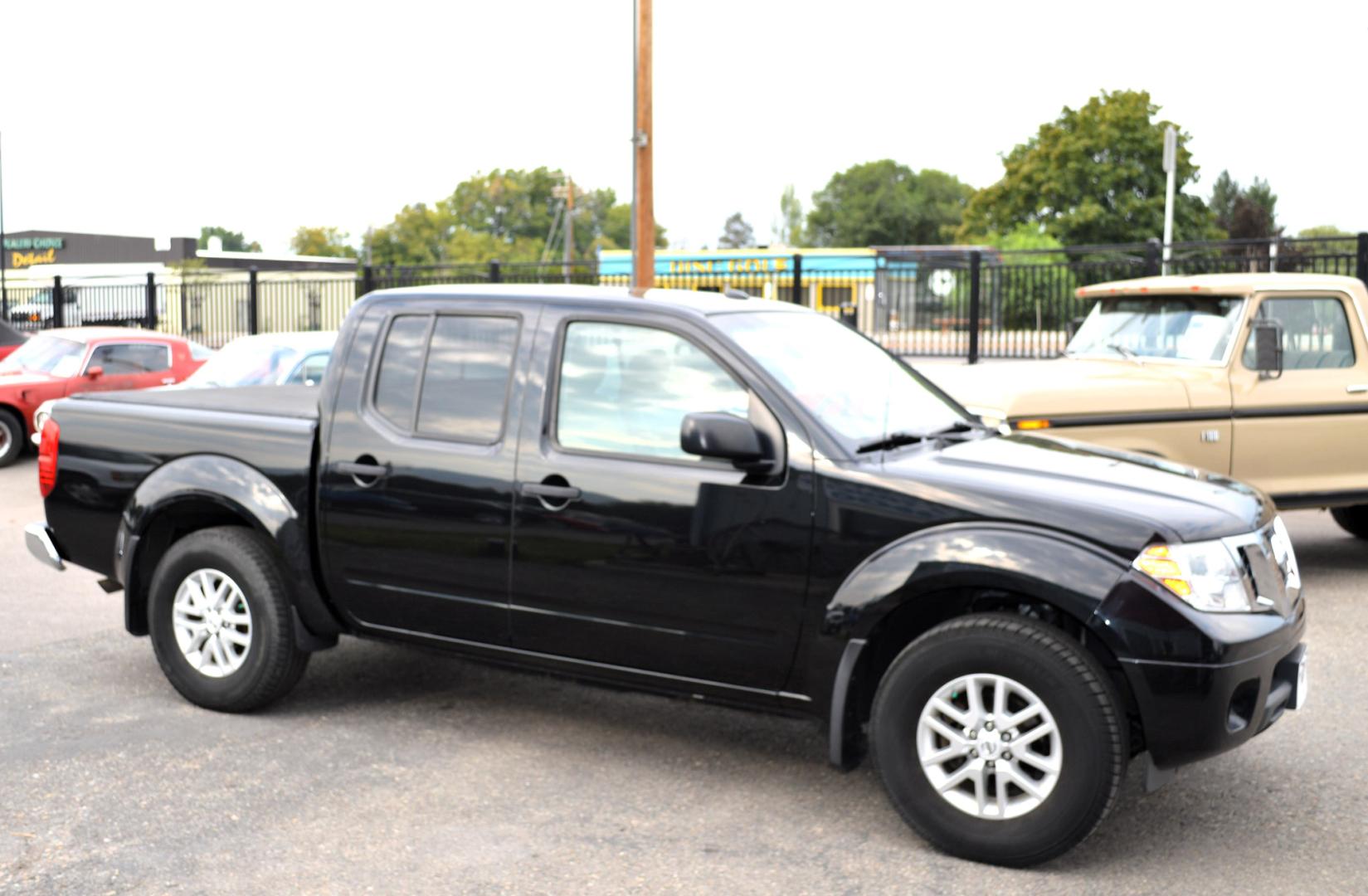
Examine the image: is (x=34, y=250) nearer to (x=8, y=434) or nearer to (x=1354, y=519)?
(x=8, y=434)

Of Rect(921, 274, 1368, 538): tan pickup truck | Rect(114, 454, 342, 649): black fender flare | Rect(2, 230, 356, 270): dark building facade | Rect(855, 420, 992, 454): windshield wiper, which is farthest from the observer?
Rect(2, 230, 356, 270): dark building facade

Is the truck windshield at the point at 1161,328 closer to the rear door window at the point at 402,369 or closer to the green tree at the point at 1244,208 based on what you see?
the rear door window at the point at 402,369

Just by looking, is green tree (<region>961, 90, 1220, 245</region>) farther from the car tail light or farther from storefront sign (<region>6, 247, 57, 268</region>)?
storefront sign (<region>6, 247, 57, 268</region>)

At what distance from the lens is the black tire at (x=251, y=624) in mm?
5812

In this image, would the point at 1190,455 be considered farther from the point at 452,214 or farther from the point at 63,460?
the point at 452,214

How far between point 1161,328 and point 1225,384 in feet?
2.24

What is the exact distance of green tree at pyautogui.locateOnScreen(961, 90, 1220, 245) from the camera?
7000cm

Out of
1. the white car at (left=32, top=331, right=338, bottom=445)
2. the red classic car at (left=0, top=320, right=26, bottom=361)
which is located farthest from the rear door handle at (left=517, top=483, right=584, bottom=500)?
the red classic car at (left=0, top=320, right=26, bottom=361)

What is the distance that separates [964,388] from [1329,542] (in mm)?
3517

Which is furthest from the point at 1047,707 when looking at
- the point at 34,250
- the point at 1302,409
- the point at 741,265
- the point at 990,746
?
the point at 34,250

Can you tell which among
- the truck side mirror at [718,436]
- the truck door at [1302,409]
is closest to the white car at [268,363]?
the truck door at [1302,409]

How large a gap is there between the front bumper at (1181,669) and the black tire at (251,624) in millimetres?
3271

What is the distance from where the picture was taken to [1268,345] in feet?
28.5

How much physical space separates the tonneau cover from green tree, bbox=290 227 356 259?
118 m
